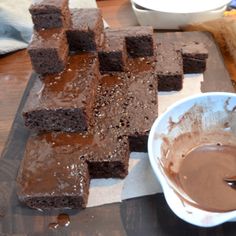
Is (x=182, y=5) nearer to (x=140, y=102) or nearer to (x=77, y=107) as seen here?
(x=140, y=102)

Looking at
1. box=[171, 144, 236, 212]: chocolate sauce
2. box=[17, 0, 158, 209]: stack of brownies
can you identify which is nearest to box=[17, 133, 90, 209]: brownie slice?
box=[17, 0, 158, 209]: stack of brownies

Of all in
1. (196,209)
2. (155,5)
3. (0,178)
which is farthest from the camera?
(155,5)

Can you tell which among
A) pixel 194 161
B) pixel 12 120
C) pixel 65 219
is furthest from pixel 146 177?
pixel 12 120

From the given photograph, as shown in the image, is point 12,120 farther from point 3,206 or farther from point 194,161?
point 194,161

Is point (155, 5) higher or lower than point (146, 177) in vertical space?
higher

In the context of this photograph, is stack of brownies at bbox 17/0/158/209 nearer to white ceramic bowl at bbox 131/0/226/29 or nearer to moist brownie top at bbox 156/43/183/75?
moist brownie top at bbox 156/43/183/75

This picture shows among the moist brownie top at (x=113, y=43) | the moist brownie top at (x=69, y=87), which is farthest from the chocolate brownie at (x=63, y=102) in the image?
the moist brownie top at (x=113, y=43)
